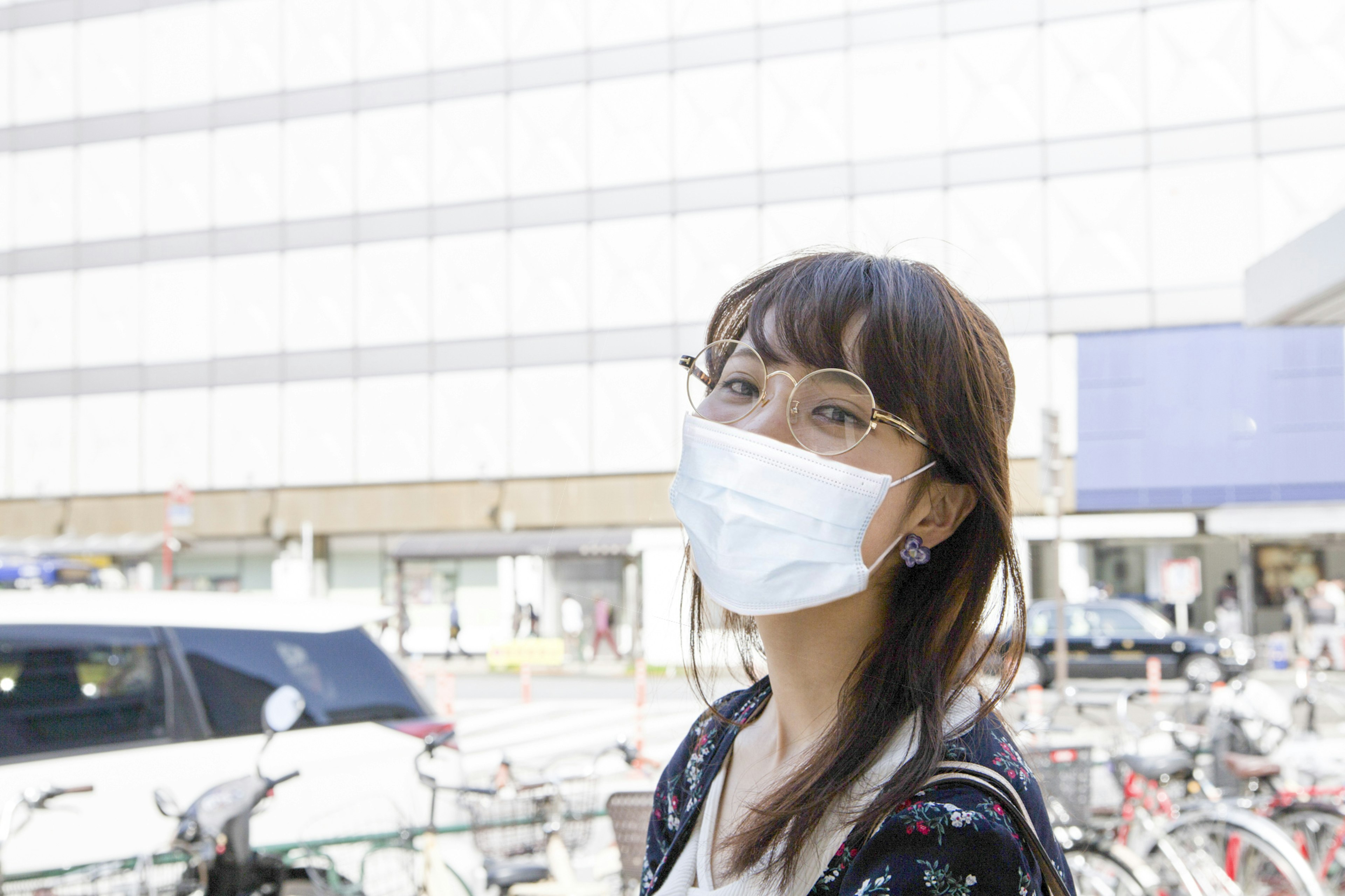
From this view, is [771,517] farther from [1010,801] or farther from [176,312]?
[176,312]

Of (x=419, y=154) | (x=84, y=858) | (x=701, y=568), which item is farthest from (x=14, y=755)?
(x=419, y=154)

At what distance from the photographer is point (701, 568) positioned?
152cm

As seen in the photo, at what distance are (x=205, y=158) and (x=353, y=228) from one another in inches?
191

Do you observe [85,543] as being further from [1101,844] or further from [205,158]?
[1101,844]

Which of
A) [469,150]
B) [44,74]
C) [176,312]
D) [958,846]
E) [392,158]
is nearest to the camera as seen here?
[958,846]

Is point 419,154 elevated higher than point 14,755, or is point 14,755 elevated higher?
point 419,154

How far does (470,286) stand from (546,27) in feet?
20.9

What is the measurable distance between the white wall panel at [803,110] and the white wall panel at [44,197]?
60.9ft

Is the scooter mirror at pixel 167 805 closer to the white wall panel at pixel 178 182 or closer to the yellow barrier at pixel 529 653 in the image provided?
the yellow barrier at pixel 529 653

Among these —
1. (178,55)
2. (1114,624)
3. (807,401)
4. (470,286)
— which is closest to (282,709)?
(807,401)

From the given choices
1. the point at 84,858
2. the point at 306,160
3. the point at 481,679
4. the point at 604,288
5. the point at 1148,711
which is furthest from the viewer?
the point at 306,160

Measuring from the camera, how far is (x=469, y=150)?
27859 mm

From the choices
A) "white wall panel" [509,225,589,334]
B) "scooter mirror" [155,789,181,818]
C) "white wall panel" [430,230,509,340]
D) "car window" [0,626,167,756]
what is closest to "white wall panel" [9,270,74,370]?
"white wall panel" [430,230,509,340]

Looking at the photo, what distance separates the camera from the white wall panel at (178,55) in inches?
1193
